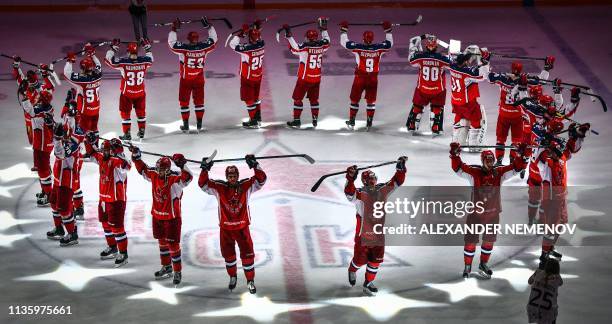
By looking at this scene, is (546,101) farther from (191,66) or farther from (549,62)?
(191,66)

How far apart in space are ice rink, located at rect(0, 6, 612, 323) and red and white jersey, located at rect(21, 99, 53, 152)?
1.01m

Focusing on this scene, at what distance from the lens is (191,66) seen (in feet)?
64.9

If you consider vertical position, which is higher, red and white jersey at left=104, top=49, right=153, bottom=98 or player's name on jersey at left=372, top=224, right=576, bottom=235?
red and white jersey at left=104, top=49, right=153, bottom=98

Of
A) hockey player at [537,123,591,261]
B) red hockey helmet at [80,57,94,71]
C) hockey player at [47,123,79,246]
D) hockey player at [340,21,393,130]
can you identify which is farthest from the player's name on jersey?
red hockey helmet at [80,57,94,71]

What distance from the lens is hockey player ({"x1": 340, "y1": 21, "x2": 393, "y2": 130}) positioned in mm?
19750

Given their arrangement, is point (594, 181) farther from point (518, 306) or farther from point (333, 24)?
point (333, 24)

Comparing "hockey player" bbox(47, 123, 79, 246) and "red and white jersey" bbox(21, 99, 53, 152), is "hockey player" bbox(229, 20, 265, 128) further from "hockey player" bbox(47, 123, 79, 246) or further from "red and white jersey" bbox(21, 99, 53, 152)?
"hockey player" bbox(47, 123, 79, 246)

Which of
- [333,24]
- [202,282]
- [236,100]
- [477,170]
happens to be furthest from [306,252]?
[333,24]

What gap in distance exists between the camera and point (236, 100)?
72.1 ft

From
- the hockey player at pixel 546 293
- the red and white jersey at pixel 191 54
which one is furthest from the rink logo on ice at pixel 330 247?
the red and white jersey at pixel 191 54

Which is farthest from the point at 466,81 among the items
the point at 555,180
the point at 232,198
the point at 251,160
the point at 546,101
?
the point at 232,198

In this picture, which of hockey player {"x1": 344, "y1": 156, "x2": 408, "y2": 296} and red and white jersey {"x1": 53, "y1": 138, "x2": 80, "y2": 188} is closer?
hockey player {"x1": 344, "y1": 156, "x2": 408, "y2": 296}

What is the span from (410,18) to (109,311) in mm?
14825

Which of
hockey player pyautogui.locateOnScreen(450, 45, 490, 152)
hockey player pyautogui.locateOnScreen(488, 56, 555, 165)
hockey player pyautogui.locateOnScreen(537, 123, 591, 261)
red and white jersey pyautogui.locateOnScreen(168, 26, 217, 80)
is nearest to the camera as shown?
hockey player pyautogui.locateOnScreen(537, 123, 591, 261)
